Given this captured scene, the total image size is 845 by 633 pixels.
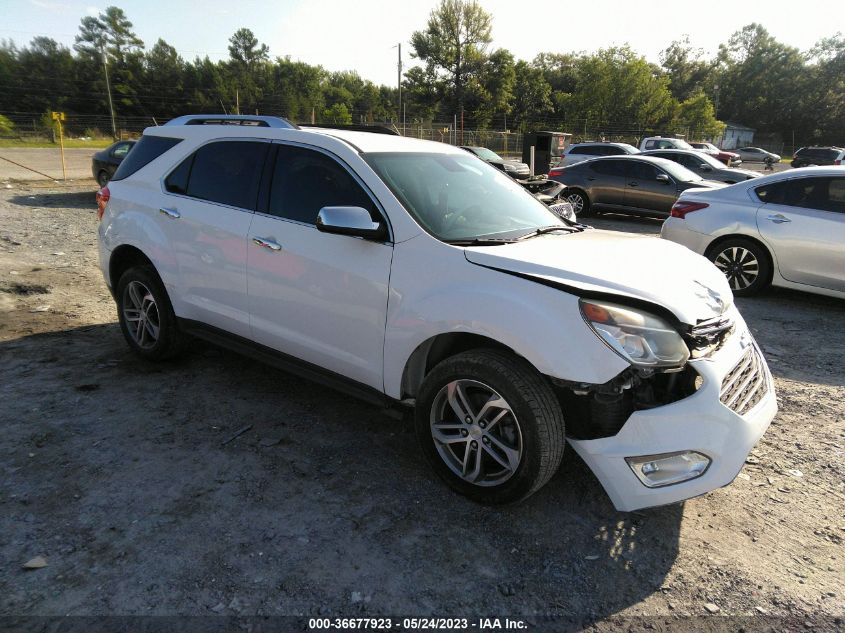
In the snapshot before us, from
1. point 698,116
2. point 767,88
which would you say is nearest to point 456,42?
point 698,116

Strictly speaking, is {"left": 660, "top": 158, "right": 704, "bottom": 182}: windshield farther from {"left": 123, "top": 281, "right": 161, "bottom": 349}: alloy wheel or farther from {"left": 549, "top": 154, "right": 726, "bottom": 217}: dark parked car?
{"left": 123, "top": 281, "right": 161, "bottom": 349}: alloy wheel

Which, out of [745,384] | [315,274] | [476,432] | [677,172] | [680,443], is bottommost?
[476,432]

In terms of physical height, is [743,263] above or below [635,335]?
below

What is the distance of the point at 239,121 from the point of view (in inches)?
166

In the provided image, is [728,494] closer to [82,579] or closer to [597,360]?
[597,360]

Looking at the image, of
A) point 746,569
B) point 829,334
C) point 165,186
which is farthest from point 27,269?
point 829,334

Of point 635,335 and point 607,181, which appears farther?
point 607,181

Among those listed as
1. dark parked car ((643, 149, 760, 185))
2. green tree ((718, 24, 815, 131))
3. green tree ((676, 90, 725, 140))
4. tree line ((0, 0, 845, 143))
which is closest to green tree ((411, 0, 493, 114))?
tree line ((0, 0, 845, 143))

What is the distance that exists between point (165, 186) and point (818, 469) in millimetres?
4650

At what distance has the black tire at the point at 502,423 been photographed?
8.55 ft

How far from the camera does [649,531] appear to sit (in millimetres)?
2809

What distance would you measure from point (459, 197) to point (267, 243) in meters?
1.20

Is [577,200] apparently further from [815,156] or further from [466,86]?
[466,86]

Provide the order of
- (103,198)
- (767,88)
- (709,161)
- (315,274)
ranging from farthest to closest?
1. (767,88)
2. (709,161)
3. (103,198)
4. (315,274)
